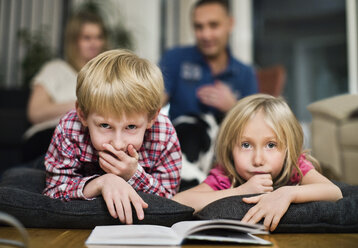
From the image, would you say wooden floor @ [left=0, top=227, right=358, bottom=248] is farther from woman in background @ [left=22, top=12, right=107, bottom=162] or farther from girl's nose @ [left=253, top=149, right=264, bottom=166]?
woman in background @ [left=22, top=12, right=107, bottom=162]

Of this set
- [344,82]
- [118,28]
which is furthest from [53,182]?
[344,82]

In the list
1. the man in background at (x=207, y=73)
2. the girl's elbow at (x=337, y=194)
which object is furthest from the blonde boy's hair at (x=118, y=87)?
the man in background at (x=207, y=73)

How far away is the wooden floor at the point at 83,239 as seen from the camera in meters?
0.81

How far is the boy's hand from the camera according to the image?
38.5 inches

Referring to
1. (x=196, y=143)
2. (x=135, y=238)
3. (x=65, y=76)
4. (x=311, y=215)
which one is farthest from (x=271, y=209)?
(x=65, y=76)

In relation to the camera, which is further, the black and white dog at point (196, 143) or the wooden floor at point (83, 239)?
the black and white dog at point (196, 143)

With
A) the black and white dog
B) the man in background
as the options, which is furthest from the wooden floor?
the man in background

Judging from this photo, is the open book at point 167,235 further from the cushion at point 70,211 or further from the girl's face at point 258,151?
the girl's face at point 258,151

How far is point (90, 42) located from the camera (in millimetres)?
2430

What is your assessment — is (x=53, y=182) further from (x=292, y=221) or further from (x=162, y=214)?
(x=292, y=221)

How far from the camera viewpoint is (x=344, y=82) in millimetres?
4715

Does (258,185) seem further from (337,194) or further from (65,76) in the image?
(65,76)

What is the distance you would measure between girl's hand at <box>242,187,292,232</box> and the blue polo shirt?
1.32m

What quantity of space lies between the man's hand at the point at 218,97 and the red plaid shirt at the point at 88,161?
3.12 feet
